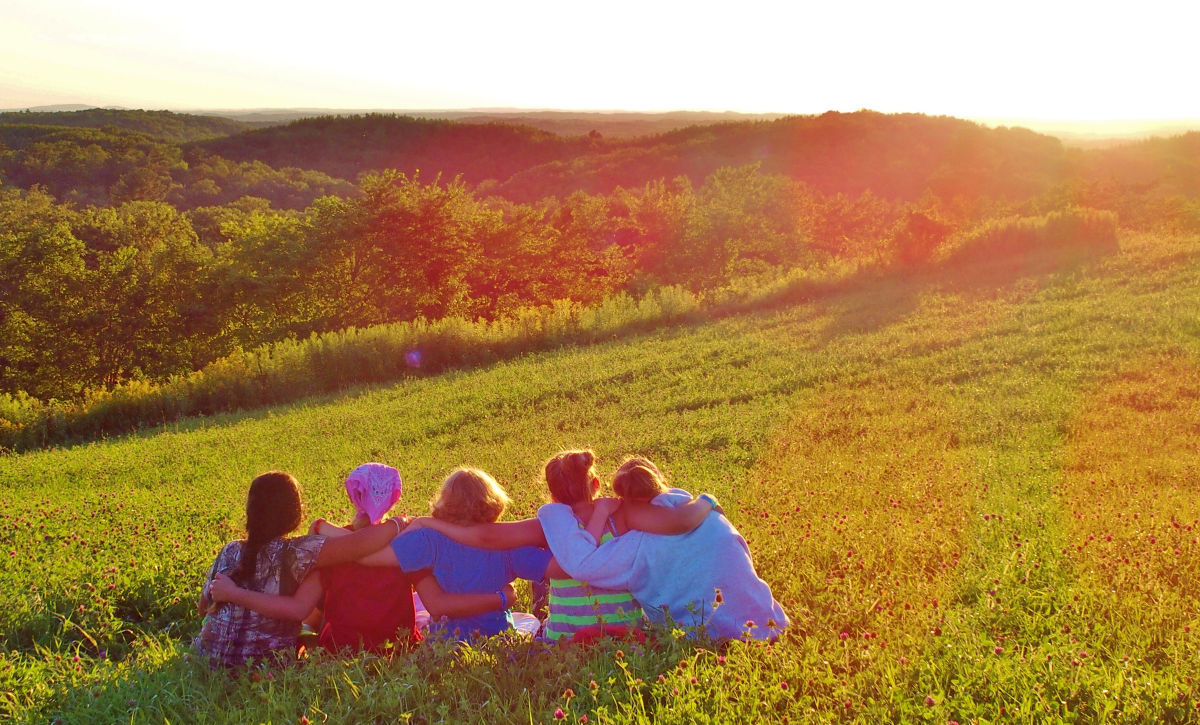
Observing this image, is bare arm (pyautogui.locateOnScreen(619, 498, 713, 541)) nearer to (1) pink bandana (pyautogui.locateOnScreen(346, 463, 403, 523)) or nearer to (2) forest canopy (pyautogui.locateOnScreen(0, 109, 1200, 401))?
(1) pink bandana (pyautogui.locateOnScreen(346, 463, 403, 523))

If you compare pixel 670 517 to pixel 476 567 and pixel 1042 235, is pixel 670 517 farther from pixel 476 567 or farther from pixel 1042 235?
pixel 1042 235

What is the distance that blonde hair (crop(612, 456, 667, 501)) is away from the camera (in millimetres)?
3984

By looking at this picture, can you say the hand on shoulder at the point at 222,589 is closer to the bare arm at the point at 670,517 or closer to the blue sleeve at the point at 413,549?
the blue sleeve at the point at 413,549

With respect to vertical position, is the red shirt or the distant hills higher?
the distant hills

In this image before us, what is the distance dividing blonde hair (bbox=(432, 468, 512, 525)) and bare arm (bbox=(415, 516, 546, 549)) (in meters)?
0.05

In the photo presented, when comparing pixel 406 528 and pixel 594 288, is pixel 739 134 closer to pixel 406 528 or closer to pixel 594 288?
pixel 594 288

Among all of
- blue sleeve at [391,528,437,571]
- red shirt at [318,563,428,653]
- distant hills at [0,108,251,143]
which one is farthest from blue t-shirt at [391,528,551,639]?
distant hills at [0,108,251,143]

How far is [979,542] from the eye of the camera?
16.7 feet

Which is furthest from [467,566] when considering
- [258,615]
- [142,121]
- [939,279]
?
[142,121]

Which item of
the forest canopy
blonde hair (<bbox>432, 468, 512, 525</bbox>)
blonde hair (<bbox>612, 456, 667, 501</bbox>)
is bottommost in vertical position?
the forest canopy

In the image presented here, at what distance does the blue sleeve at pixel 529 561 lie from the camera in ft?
14.1

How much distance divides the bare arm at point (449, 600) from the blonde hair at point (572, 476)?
0.64 metres

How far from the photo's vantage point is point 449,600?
164 inches

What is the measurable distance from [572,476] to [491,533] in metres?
0.49
